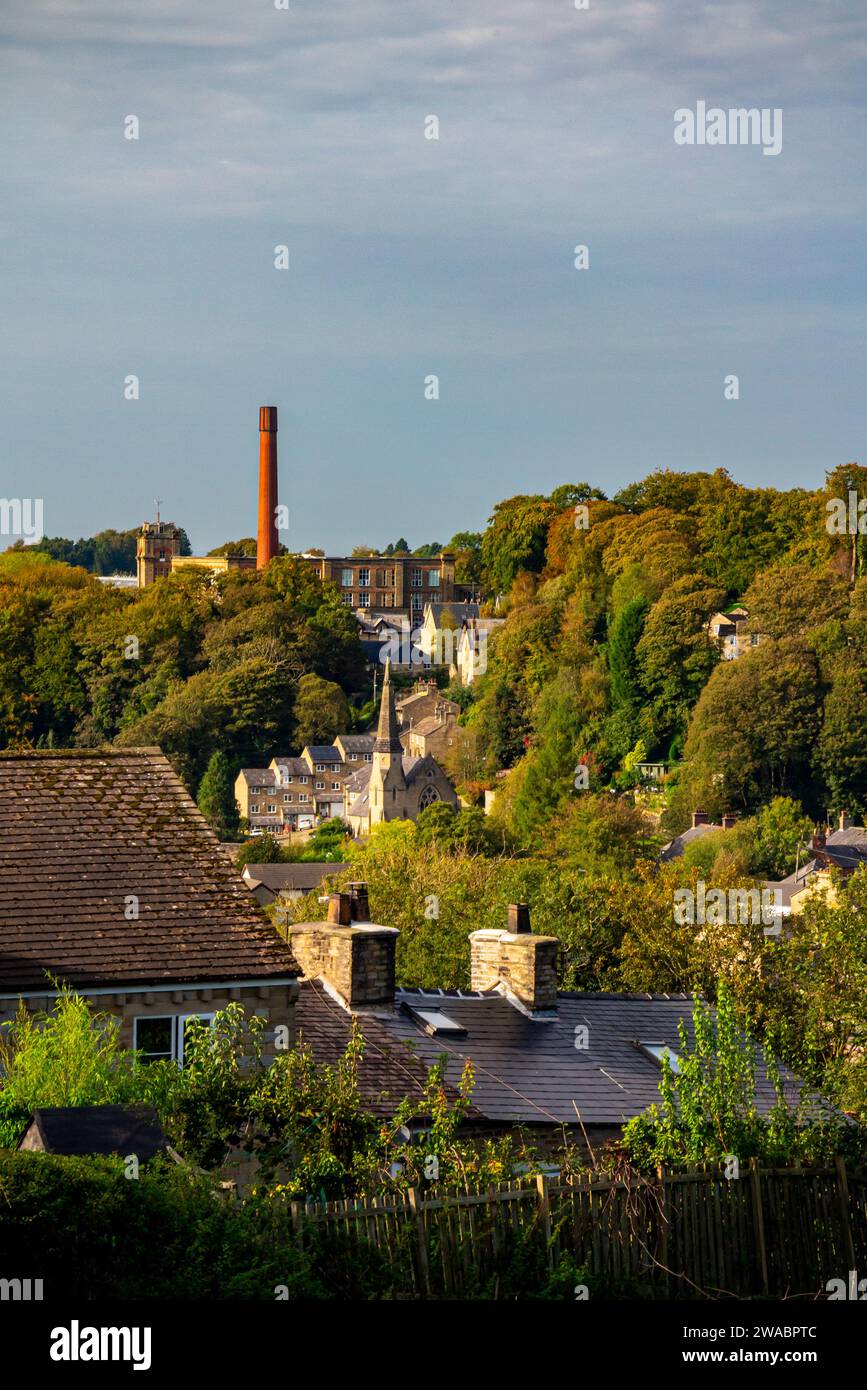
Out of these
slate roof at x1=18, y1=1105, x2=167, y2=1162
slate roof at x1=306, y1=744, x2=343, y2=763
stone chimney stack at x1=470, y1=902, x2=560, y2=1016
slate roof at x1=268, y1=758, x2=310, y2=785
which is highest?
slate roof at x1=18, y1=1105, x2=167, y2=1162

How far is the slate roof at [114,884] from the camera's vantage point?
1867 cm

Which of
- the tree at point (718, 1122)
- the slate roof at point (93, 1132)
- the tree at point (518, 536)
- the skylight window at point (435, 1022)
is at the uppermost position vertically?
the tree at point (518, 536)

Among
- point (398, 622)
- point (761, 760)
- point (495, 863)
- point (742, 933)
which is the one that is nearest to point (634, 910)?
point (742, 933)

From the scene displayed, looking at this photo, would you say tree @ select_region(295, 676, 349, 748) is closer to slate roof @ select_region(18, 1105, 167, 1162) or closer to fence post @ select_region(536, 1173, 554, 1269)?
slate roof @ select_region(18, 1105, 167, 1162)

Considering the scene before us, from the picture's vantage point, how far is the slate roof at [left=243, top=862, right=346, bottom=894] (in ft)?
330

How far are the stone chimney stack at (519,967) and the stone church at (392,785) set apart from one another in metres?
103

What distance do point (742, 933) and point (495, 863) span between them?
99.3 feet

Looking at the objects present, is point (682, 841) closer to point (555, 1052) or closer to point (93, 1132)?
point (555, 1052)

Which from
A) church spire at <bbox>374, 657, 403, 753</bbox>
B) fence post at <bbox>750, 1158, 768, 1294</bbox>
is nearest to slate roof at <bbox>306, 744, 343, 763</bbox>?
church spire at <bbox>374, 657, 403, 753</bbox>

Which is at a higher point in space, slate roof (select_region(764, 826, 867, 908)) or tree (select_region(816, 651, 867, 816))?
tree (select_region(816, 651, 867, 816))

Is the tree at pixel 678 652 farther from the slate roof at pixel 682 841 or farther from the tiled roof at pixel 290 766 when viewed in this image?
the tiled roof at pixel 290 766

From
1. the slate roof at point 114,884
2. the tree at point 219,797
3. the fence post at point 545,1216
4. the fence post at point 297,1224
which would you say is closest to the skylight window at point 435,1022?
the slate roof at point 114,884
